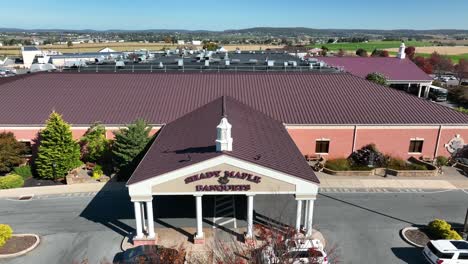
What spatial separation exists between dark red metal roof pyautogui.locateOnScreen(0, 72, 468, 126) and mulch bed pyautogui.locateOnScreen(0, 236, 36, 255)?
15.8m

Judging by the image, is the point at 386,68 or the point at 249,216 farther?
the point at 386,68

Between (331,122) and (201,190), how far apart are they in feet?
68.4

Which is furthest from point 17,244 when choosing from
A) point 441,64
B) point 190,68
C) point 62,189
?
point 441,64

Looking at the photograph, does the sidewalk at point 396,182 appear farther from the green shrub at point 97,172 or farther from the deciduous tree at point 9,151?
the deciduous tree at point 9,151

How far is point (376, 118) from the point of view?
4028cm

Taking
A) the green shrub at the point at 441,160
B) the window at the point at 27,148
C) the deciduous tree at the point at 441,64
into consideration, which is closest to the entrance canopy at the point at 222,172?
the window at the point at 27,148

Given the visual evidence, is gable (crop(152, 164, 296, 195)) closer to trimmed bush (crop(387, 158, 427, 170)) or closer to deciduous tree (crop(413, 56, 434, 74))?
trimmed bush (crop(387, 158, 427, 170))

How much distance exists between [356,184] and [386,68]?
4924 centimetres

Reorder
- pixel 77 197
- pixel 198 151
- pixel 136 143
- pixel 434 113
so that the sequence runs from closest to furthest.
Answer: pixel 198 151 → pixel 77 197 → pixel 136 143 → pixel 434 113

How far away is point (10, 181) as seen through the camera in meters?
34.6

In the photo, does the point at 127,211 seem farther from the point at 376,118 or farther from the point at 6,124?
the point at 376,118

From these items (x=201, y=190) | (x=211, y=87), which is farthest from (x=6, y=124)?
(x=201, y=190)

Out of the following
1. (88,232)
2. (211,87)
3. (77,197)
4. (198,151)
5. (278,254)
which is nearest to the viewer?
(278,254)

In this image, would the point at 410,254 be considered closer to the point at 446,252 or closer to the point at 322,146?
the point at 446,252
